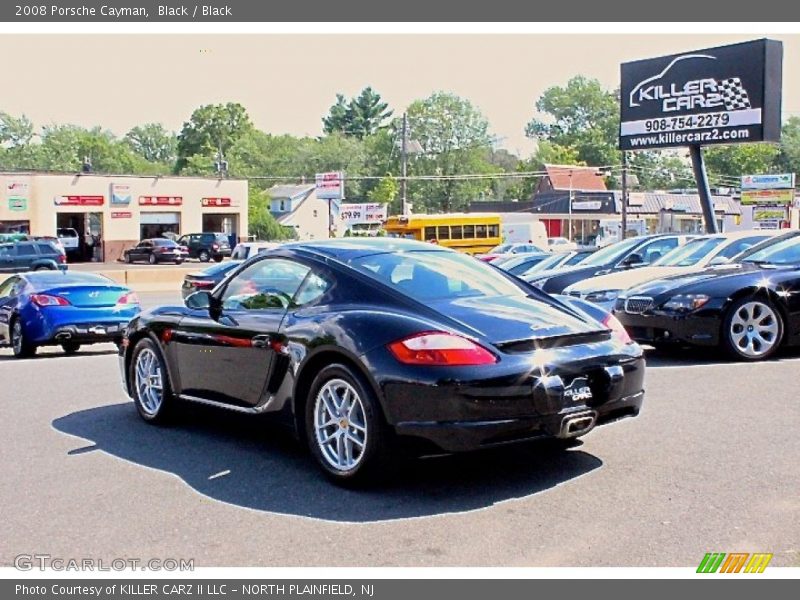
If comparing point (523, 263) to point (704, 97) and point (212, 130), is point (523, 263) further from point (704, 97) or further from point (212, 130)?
point (212, 130)

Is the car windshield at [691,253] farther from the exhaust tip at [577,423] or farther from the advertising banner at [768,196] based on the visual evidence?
the advertising banner at [768,196]

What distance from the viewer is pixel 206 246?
2249 inches

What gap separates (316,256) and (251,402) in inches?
41.2

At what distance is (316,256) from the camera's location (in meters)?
6.48

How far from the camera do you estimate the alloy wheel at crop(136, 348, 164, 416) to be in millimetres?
7594

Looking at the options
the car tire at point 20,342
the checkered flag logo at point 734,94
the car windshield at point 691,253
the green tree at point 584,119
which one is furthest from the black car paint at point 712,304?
the green tree at point 584,119

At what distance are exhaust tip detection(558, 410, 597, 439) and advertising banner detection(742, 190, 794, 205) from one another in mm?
49592

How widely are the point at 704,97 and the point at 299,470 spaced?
22361mm

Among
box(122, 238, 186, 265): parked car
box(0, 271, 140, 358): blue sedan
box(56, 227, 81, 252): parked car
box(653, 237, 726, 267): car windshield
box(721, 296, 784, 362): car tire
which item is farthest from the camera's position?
box(56, 227, 81, 252): parked car

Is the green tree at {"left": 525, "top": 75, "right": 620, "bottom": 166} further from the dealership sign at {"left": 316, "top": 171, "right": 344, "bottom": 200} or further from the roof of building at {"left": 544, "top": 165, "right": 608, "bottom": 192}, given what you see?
the dealership sign at {"left": 316, "top": 171, "right": 344, "bottom": 200}

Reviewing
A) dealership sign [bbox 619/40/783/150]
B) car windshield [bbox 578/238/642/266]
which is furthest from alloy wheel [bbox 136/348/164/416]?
dealership sign [bbox 619/40/783/150]

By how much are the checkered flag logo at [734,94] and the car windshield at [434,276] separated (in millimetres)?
20357

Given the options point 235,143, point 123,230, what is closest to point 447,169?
point 235,143

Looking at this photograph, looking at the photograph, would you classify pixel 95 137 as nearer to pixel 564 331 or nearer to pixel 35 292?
pixel 35 292
